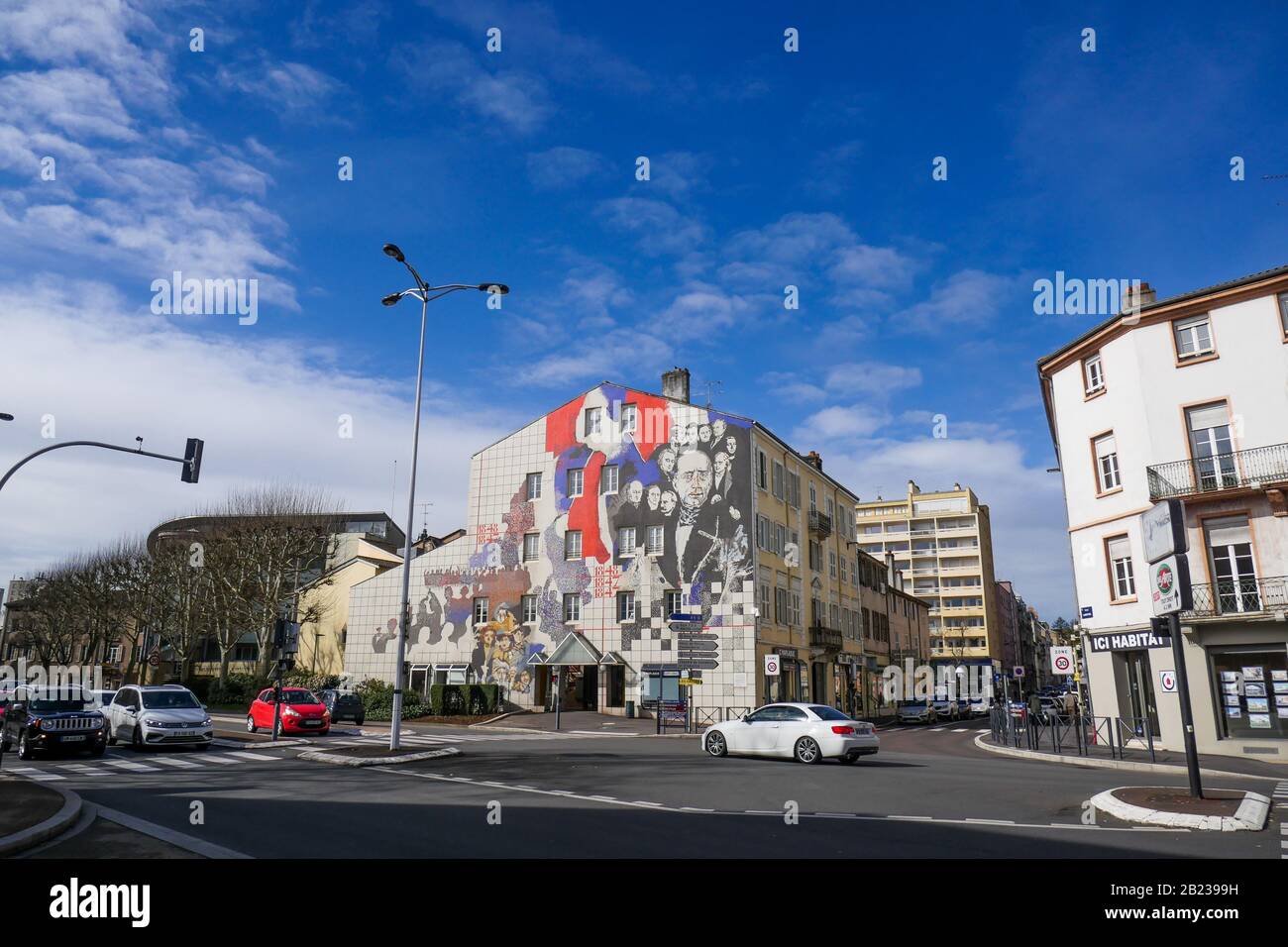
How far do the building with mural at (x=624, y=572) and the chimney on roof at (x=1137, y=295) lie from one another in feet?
54.4

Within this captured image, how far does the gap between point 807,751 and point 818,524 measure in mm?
28804

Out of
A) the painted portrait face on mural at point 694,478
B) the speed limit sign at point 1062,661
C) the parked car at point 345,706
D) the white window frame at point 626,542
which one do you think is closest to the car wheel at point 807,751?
the speed limit sign at point 1062,661

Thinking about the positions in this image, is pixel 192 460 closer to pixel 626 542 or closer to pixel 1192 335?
pixel 626 542

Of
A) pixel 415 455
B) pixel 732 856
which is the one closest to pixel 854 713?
pixel 415 455

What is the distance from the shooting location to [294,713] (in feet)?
86.1

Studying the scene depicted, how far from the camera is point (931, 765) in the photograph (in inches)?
758

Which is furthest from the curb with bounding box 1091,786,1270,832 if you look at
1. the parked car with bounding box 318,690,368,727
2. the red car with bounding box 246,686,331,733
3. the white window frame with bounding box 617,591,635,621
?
the parked car with bounding box 318,690,368,727

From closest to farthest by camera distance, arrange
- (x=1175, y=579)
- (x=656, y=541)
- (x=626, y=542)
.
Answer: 1. (x=1175, y=579)
2. (x=656, y=541)
3. (x=626, y=542)

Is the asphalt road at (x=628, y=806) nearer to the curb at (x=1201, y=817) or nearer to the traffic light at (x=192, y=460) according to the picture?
the curb at (x=1201, y=817)

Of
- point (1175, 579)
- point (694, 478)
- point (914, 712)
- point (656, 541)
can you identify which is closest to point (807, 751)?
point (1175, 579)

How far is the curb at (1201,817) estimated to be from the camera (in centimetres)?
1000

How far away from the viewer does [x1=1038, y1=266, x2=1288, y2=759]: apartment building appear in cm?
2386

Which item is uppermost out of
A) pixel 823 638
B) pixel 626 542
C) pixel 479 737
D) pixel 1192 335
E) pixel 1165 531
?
pixel 1192 335
